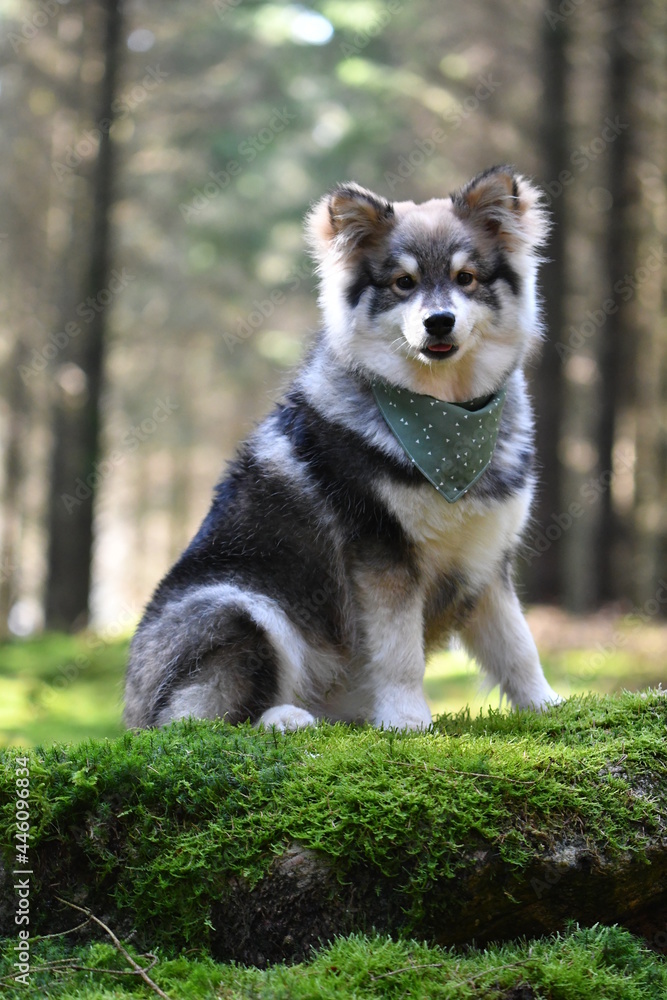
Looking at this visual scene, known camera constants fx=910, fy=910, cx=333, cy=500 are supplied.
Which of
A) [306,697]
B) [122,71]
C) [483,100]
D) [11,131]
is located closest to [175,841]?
[306,697]

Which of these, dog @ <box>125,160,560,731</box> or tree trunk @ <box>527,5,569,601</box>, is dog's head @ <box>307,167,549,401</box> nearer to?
dog @ <box>125,160,560,731</box>

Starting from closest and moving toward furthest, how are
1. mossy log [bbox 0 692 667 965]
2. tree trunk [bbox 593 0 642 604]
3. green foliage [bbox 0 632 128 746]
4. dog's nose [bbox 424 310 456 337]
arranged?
1. mossy log [bbox 0 692 667 965]
2. dog's nose [bbox 424 310 456 337]
3. green foliage [bbox 0 632 128 746]
4. tree trunk [bbox 593 0 642 604]

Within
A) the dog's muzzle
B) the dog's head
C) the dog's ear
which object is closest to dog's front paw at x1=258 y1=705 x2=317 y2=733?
the dog's head

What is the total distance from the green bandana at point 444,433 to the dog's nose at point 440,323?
15.0 inches

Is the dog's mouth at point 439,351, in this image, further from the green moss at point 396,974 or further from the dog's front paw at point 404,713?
the green moss at point 396,974

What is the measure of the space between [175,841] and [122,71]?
9.89 meters

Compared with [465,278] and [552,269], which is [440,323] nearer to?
[465,278]

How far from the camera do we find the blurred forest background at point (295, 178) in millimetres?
10461

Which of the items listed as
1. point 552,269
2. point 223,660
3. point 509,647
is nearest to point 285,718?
point 223,660

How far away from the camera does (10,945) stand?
2.95 meters

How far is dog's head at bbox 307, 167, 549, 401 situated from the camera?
3.87 m

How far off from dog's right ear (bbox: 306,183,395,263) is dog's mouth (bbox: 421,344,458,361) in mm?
618

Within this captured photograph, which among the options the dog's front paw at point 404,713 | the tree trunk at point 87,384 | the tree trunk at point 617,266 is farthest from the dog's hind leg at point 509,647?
the tree trunk at point 87,384

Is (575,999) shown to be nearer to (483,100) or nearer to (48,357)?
(48,357)
